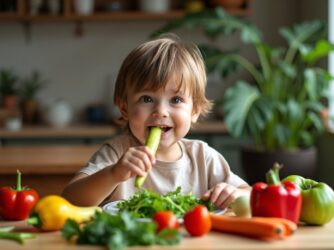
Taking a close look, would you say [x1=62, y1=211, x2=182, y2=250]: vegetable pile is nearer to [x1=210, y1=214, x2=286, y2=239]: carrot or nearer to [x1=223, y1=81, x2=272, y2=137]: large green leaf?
[x1=210, y1=214, x2=286, y2=239]: carrot

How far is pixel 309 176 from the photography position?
4438mm

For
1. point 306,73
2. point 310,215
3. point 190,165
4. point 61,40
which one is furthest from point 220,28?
point 310,215

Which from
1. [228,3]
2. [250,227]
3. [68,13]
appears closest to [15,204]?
[250,227]

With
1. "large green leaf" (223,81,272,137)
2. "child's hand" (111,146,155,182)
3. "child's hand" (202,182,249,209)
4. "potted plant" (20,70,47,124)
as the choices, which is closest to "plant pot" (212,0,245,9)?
"large green leaf" (223,81,272,137)

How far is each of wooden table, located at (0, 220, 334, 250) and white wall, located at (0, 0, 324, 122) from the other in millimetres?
4169

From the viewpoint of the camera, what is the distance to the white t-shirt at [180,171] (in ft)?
5.56

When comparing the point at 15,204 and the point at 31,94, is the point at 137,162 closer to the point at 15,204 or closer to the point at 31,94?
the point at 15,204

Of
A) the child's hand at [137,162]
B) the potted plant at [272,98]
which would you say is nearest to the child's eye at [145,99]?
the child's hand at [137,162]

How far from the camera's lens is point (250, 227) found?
1177 millimetres

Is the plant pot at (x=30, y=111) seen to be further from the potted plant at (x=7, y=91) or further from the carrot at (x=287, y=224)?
the carrot at (x=287, y=224)

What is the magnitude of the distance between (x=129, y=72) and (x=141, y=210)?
1.49 ft

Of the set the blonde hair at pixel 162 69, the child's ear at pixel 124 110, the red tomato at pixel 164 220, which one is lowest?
the red tomato at pixel 164 220

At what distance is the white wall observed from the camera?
533 cm

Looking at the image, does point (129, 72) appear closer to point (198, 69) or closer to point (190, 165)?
point (198, 69)
